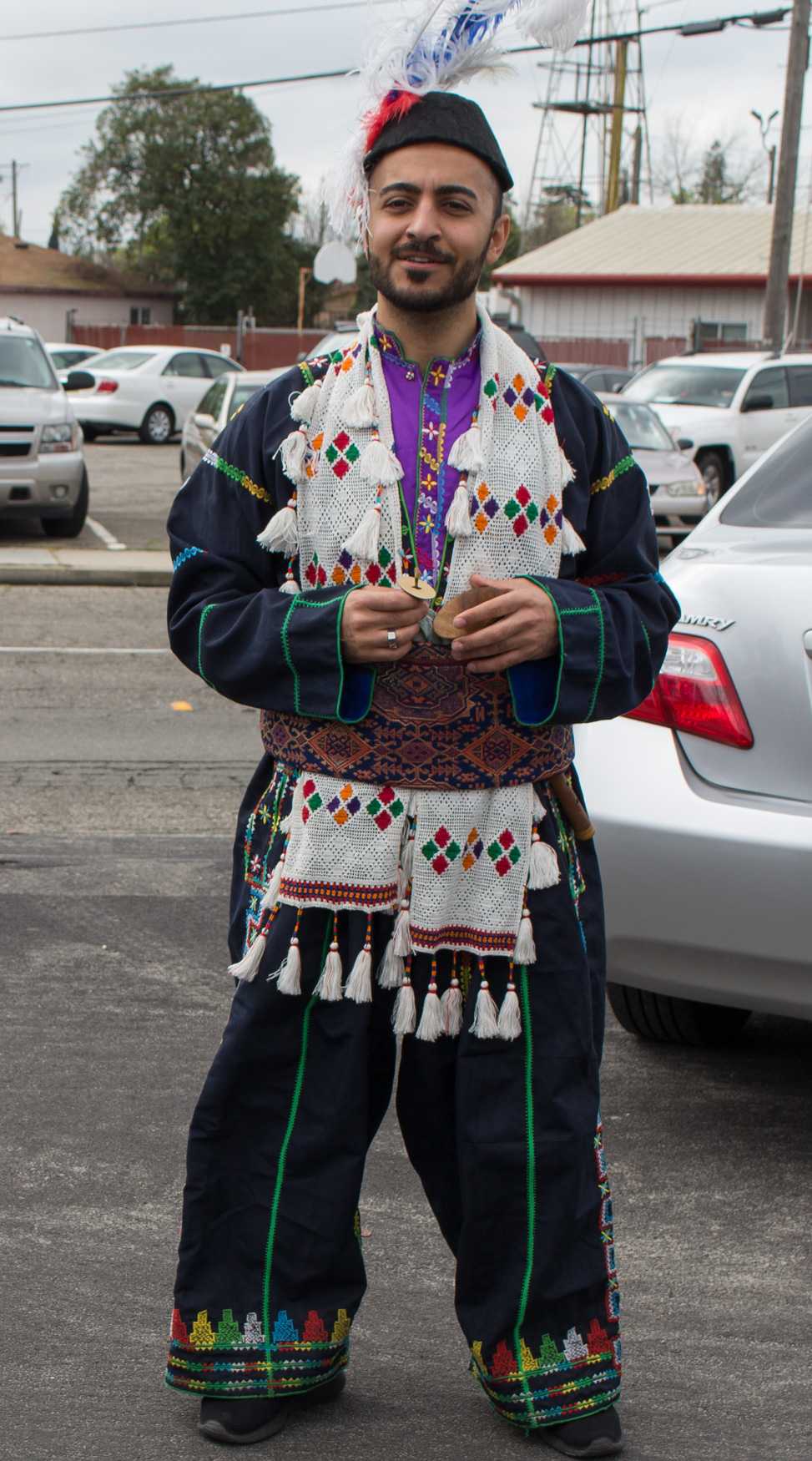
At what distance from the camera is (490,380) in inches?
103

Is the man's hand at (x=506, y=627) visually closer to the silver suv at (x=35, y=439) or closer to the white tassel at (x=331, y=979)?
the white tassel at (x=331, y=979)

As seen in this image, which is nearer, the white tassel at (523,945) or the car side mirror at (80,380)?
the white tassel at (523,945)

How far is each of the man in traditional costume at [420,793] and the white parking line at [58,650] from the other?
762 centimetres

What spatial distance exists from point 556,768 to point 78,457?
12.8m

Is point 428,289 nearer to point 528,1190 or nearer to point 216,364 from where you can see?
point 528,1190

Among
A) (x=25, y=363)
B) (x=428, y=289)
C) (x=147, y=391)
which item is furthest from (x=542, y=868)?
(x=147, y=391)

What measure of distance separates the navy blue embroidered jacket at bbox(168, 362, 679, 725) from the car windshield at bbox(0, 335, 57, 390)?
12676 mm

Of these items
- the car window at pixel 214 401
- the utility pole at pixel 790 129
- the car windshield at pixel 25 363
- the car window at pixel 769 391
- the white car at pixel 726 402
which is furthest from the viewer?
the utility pole at pixel 790 129

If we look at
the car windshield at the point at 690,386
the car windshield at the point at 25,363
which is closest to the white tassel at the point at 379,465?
the car windshield at the point at 25,363

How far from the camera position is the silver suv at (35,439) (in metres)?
14.4

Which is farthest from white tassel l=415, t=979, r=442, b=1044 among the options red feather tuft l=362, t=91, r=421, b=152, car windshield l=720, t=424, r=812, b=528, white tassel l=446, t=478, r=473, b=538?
car windshield l=720, t=424, r=812, b=528

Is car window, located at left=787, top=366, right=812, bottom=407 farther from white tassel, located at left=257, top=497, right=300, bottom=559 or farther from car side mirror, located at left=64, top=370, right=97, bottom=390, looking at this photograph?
white tassel, located at left=257, top=497, right=300, bottom=559

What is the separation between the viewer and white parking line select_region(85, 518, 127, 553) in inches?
596

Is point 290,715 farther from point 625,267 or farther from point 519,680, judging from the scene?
point 625,267
